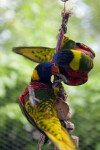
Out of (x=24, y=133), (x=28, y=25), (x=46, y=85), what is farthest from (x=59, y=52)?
(x=28, y=25)

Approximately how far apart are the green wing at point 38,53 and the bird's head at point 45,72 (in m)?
0.10

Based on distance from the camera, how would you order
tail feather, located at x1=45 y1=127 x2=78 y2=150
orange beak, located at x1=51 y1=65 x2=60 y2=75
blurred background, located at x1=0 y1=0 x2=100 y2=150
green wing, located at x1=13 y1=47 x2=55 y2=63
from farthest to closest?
blurred background, located at x1=0 y1=0 x2=100 y2=150 < green wing, located at x1=13 y1=47 x2=55 y2=63 < orange beak, located at x1=51 y1=65 x2=60 y2=75 < tail feather, located at x1=45 y1=127 x2=78 y2=150

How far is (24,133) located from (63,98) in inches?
46.7

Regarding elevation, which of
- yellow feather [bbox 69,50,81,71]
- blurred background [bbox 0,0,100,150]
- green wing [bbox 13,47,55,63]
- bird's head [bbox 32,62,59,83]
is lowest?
blurred background [bbox 0,0,100,150]

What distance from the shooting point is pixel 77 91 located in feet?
6.04

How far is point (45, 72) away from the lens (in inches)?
27.4

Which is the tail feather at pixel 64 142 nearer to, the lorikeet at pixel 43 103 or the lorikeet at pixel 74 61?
the lorikeet at pixel 43 103

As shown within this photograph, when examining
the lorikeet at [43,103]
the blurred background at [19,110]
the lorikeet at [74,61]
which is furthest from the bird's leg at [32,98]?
the blurred background at [19,110]

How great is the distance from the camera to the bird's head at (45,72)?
690mm

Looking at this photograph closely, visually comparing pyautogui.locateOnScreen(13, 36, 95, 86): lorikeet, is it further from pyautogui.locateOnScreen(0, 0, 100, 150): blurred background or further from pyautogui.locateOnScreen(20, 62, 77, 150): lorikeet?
pyautogui.locateOnScreen(0, 0, 100, 150): blurred background

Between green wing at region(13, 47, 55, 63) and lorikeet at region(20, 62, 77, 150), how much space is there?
10 centimetres

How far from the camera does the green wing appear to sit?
2.62 ft

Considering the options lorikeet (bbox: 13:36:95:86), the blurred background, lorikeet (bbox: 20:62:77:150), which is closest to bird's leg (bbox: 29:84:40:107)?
lorikeet (bbox: 20:62:77:150)

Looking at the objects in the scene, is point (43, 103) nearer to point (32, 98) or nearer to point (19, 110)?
point (32, 98)
